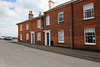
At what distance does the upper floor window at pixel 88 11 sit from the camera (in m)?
10.8

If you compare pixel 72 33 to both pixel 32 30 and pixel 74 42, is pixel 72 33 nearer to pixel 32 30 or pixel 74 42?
pixel 74 42

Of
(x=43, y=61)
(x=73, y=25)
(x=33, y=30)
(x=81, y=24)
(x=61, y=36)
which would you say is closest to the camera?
(x=43, y=61)

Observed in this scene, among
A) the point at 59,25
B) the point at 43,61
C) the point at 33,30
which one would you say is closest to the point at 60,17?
the point at 59,25

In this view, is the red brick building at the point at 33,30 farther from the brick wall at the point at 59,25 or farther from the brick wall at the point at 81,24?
the brick wall at the point at 81,24

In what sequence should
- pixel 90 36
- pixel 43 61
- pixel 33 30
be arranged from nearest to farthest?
pixel 43 61 < pixel 90 36 < pixel 33 30

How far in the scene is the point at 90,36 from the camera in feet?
35.2

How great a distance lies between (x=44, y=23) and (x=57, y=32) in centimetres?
453

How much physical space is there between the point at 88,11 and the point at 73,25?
2.80 meters

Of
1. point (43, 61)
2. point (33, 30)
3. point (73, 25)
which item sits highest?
point (73, 25)

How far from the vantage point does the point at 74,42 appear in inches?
486

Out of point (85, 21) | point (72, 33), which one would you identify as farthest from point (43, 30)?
point (85, 21)

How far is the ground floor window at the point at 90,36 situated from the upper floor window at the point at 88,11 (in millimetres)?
1721

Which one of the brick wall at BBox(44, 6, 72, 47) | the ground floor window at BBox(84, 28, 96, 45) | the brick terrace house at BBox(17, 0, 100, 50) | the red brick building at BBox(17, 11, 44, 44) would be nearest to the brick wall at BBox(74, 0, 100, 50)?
the brick terrace house at BBox(17, 0, 100, 50)

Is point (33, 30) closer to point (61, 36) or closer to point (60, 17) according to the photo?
point (60, 17)
